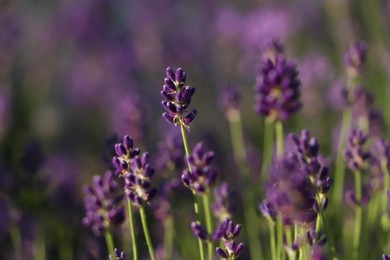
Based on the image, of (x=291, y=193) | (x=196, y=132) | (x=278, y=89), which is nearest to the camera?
(x=291, y=193)

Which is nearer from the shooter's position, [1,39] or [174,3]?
[1,39]

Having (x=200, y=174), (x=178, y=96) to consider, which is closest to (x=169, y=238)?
(x=200, y=174)

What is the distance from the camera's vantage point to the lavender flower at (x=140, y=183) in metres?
1.55

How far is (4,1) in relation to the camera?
11.4 feet

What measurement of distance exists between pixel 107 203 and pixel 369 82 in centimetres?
A: 266

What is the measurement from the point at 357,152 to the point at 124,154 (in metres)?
0.69

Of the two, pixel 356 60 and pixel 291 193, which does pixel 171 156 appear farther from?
pixel 291 193

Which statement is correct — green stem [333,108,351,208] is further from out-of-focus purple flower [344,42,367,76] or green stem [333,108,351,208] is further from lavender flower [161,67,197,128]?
lavender flower [161,67,197,128]

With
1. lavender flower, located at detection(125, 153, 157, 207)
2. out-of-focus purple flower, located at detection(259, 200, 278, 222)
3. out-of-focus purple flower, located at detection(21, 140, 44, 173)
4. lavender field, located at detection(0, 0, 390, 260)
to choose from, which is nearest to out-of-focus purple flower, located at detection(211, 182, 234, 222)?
lavender field, located at detection(0, 0, 390, 260)

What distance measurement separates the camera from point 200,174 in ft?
5.37

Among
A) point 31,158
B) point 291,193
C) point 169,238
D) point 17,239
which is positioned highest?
point 31,158

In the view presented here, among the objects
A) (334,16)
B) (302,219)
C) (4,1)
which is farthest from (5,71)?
(302,219)

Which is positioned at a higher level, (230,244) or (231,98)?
(231,98)

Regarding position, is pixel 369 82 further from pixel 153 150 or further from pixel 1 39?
pixel 1 39
